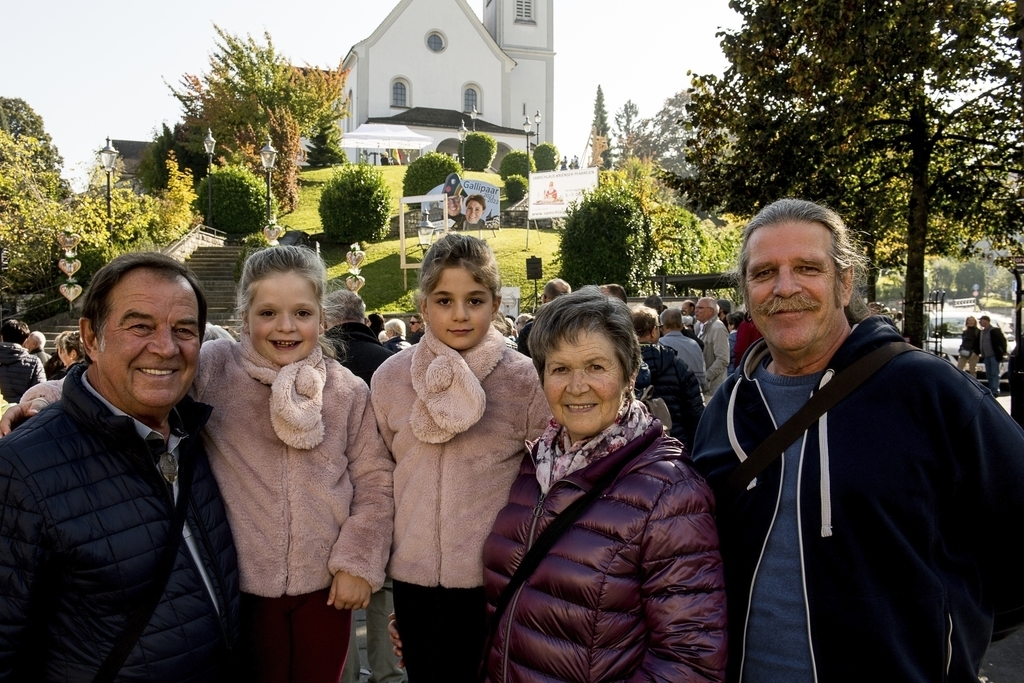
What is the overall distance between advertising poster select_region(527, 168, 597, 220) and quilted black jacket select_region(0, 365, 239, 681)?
25318 millimetres

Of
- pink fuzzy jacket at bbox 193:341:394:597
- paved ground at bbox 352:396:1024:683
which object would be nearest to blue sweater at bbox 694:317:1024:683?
pink fuzzy jacket at bbox 193:341:394:597

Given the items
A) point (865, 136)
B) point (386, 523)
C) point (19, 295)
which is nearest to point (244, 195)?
point (19, 295)

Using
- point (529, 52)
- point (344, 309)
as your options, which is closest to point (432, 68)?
point (529, 52)

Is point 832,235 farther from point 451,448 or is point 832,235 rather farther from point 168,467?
point 168,467

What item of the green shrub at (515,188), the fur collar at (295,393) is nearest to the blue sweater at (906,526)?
the fur collar at (295,393)

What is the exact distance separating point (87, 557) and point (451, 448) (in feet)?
3.80

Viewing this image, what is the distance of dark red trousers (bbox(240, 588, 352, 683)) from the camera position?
254 cm

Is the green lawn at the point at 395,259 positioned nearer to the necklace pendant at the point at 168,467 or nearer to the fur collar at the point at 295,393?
the fur collar at the point at 295,393

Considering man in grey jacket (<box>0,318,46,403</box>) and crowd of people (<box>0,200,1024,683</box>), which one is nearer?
crowd of people (<box>0,200,1024,683</box>)

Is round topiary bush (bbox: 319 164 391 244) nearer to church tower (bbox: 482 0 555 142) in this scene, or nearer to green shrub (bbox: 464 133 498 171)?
green shrub (bbox: 464 133 498 171)

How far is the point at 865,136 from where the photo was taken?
1052 centimetres

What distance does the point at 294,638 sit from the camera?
8.48 ft

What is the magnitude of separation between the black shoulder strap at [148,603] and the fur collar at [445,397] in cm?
79

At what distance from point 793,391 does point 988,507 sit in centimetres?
56
